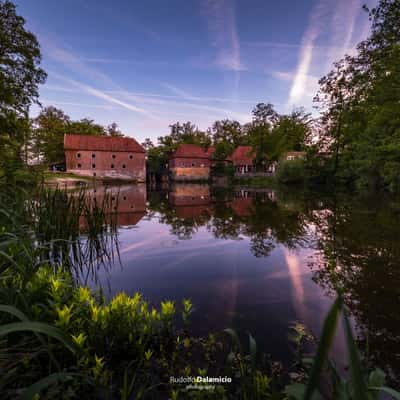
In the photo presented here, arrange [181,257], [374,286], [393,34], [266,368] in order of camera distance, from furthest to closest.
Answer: [393,34]
[181,257]
[374,286]
[266,368]

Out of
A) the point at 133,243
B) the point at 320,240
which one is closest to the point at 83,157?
the point at 133,243

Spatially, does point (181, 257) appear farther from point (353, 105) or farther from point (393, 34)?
point (353, 105)

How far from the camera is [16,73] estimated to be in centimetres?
1586

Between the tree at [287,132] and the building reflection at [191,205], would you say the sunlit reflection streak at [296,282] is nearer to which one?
the building reflection at [191,205]

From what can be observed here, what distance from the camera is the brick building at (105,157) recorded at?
3928cm

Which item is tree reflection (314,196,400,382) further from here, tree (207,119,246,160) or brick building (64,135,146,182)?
tree (207,119,246,160)

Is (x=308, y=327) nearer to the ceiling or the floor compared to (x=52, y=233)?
nearer to the floor

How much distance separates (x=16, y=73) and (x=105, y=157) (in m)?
26.2

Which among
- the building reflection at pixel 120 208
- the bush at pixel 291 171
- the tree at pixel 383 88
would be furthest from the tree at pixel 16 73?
the bush at pixel 291 171

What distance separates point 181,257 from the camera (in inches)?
206

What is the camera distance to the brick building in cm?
3928

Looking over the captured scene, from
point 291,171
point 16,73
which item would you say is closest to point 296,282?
point 16,73

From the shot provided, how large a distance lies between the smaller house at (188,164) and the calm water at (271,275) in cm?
4302

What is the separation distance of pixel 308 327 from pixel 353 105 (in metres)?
26.3
